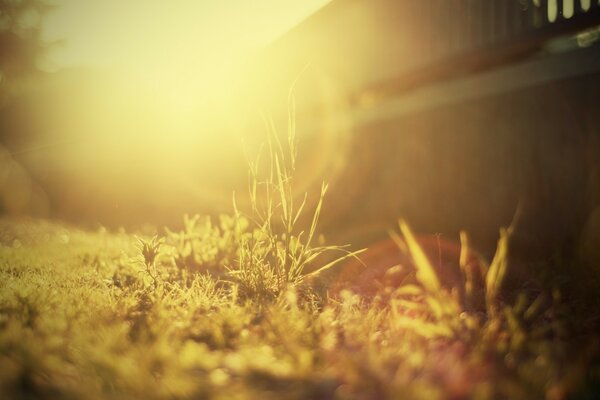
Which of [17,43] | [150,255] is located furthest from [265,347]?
[17,43]

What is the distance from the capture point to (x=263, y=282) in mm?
2871

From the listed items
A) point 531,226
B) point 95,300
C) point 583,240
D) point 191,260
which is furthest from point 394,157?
point 95,300

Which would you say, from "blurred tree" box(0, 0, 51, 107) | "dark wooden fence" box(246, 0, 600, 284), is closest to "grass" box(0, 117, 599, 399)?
"dark wooden fence" box(246, 0, 600, 284)

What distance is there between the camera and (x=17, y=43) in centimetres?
1741

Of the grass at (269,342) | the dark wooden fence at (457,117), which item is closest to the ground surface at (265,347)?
the grass at (269,342)

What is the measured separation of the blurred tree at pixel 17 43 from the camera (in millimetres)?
17141

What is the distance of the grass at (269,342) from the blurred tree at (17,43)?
17.5 m

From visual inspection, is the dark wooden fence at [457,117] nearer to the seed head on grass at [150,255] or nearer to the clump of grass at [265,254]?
the clump of grass at [265,254]

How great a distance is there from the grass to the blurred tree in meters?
17.5

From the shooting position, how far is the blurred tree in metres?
17.1

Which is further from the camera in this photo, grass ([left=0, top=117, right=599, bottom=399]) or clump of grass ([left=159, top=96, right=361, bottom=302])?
clump of grass ([left=159, top=96, right=361, bottom=302])

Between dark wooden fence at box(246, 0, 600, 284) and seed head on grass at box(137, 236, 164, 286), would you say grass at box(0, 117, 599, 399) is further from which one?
dark wooden fence at box(246, 0, 600, 284)

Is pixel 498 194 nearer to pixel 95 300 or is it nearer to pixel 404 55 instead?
pixel 404 55

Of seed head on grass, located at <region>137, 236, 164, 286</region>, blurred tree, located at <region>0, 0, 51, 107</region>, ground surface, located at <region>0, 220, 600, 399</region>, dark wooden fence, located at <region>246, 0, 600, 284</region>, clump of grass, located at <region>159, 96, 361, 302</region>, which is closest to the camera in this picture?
ground surface, located at <region>0, 220, 600, 399</region>
